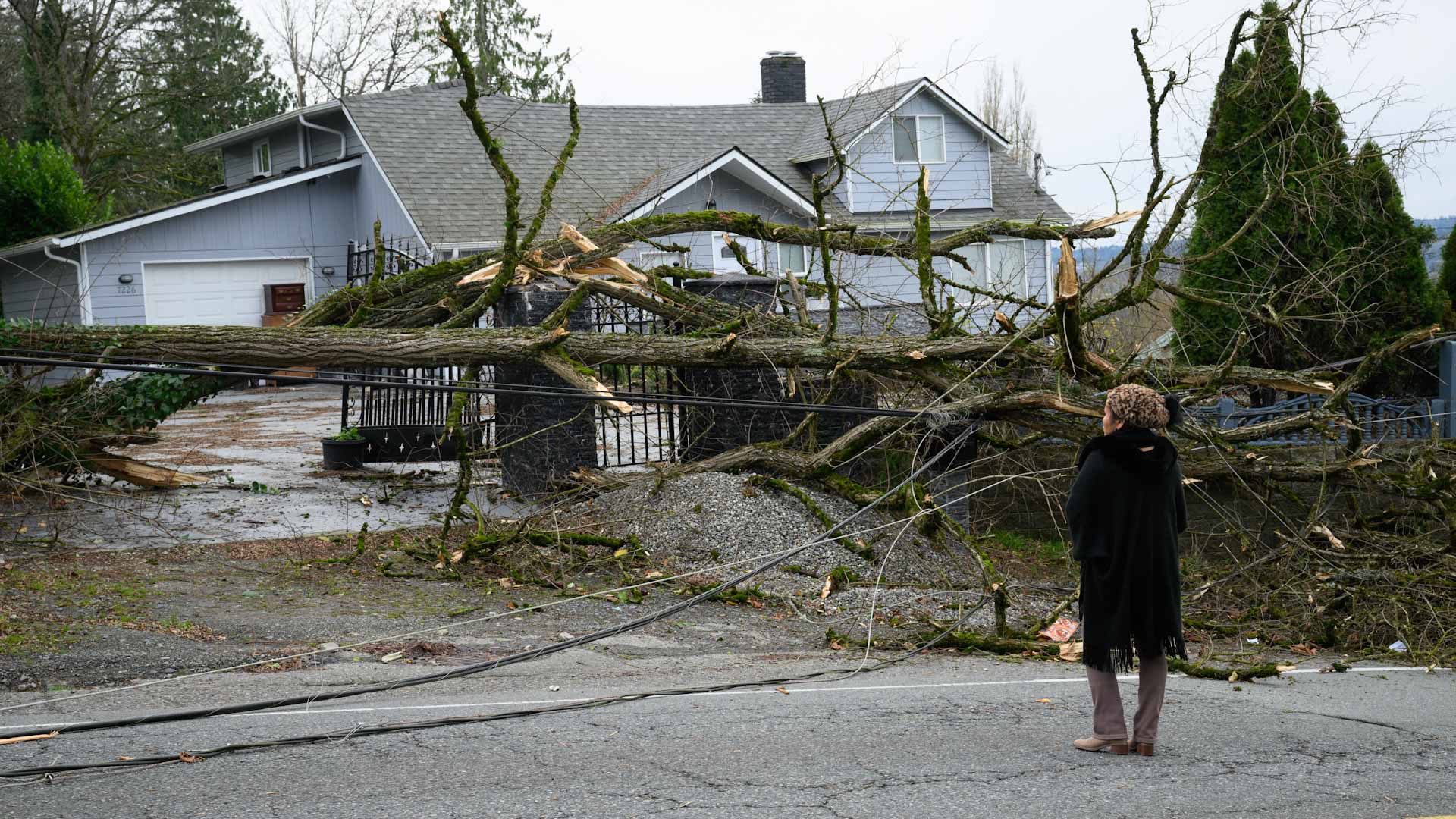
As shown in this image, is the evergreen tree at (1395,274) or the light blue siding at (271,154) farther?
the light blue siding at (271,154)

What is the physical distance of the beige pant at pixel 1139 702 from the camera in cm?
516

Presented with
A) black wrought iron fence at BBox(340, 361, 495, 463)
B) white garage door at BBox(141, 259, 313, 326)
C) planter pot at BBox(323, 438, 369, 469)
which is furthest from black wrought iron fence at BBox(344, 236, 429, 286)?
white garage door at BBox(141, 259, 313, 326)

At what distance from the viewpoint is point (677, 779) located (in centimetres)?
484

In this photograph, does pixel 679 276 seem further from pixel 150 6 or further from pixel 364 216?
pixel 150 6

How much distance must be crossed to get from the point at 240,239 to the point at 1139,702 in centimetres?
2185

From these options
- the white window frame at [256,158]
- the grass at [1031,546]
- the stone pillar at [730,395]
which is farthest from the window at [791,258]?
the white window frame at [256,158]

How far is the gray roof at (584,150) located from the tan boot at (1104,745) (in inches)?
646

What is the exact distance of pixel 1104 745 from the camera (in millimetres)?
5234

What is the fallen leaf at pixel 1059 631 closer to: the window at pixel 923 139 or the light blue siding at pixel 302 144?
the window at pixel 923 139

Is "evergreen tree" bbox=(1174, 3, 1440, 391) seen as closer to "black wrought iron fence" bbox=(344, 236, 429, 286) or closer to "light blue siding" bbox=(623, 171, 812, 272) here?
"black wrought iron fence" bbox=(344, 236, 429, 286)

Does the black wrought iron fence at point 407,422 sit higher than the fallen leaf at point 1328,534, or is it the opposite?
the black wrought iron fence at point 407,422

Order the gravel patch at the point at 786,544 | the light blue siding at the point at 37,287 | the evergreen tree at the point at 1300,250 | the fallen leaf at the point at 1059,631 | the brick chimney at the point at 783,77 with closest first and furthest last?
the fallen leaf at the point at 1059,631
the gravel patch at the point at 786,544
the evergreen tree at the point at 1300,250
the light blue siding at the point at 37,287
the brick chimney at the point at 783,77

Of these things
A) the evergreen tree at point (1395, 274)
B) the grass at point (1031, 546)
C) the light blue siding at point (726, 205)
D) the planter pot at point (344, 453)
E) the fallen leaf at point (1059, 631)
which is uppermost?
the light blue siding at point (726, 205)

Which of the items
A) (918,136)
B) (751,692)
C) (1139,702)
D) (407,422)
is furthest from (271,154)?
(1139,702)
